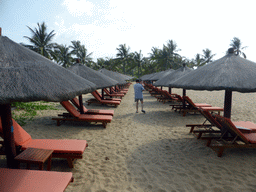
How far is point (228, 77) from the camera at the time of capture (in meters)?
3.54

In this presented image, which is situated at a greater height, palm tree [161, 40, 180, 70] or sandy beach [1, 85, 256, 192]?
palm tree [161, 40, 180, 70]

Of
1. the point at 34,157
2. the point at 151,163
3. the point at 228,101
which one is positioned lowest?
the point at 151,163

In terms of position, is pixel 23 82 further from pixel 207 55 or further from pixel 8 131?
pixel 207 55

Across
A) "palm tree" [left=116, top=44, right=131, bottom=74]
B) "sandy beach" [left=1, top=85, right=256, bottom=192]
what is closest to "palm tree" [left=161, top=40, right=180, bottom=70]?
"palm tree" [left=116, top=44, right=131, bottom=74]

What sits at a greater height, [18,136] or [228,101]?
[228,101]

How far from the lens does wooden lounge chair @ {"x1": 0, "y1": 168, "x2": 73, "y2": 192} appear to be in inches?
78.6

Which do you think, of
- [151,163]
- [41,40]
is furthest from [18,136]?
[41,40]

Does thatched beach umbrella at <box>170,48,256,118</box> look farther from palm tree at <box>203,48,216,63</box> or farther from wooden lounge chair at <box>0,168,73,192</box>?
palm tree at <box>203,48,216,63</box>

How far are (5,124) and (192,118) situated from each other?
6.27 meters

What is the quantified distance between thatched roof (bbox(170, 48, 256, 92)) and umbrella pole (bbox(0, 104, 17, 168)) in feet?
11.9

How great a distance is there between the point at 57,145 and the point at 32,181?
1.08 m

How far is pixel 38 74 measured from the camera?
2.03m

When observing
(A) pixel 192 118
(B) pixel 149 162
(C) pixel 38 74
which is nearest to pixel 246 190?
(B) pixel 149 162

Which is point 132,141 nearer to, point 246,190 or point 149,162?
point 149,162
